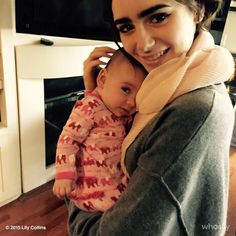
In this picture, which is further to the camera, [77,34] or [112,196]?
[77,34]

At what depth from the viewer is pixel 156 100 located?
58 centimetres

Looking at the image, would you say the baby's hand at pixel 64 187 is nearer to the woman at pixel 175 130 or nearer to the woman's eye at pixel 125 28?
the woman at pixel 175 130

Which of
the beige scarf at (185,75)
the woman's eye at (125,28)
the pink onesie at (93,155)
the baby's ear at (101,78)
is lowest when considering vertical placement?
the pink onesie at (93,155)

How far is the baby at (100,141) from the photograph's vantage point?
2.53ft

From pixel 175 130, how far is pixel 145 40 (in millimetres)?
239

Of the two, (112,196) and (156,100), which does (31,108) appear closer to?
(112,196)

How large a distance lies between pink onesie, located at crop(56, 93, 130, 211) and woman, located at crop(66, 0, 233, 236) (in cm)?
11

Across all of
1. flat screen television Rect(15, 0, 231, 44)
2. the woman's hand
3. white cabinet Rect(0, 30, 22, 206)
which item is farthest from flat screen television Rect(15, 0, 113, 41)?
the woman's hand

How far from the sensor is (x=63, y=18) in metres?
1.54

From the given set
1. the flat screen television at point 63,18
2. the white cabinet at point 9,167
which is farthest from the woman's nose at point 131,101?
the white cabinet at point 9,167

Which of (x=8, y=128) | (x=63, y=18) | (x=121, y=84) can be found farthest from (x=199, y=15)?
(x=8, y=128)

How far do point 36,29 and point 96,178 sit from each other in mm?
1003

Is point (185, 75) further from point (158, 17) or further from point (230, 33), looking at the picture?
point (230, 33)

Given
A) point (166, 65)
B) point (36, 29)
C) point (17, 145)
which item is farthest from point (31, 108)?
point (166, 65)
